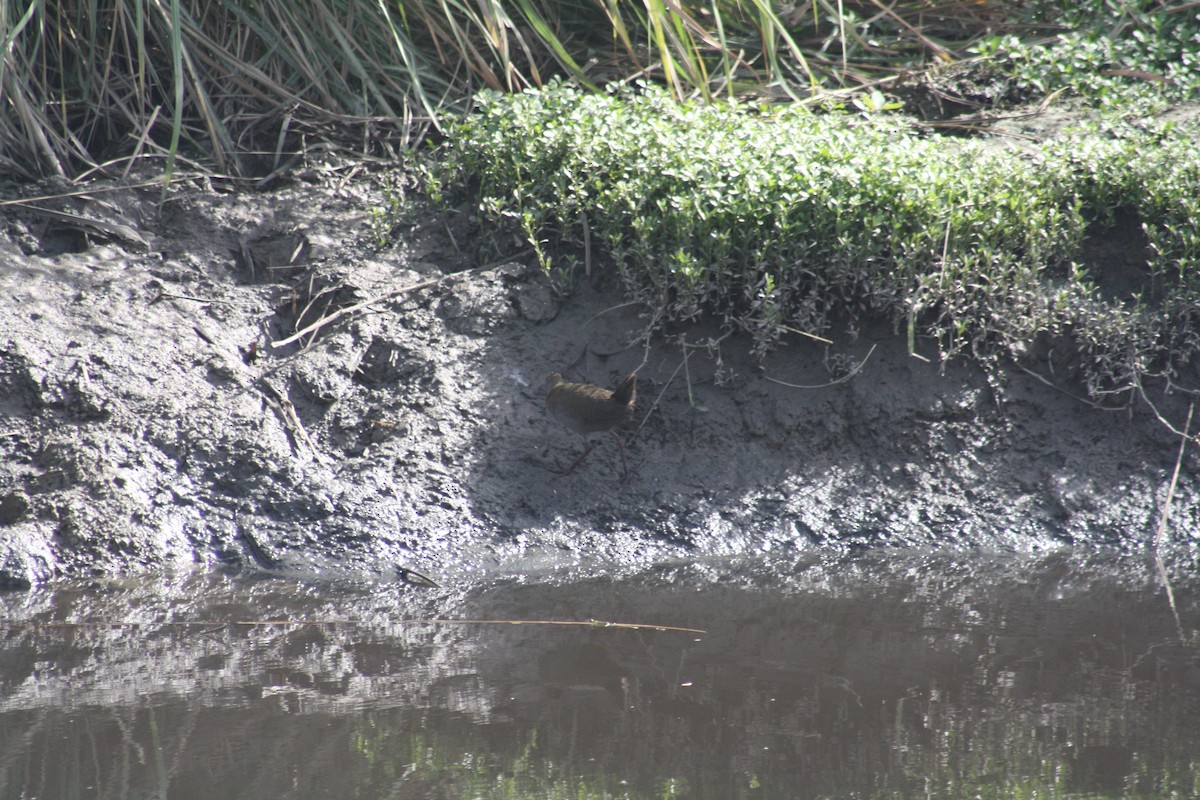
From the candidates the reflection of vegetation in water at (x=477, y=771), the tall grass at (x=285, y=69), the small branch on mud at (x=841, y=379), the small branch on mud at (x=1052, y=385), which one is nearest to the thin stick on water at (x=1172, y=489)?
the small branch on mud at (x=1052, y=385)

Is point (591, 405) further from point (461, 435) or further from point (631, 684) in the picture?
point (631, 684)

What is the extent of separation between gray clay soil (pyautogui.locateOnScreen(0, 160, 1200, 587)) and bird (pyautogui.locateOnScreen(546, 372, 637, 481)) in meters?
0.20

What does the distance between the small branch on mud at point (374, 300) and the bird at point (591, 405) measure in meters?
0.76

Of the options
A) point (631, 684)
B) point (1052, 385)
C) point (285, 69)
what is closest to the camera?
point (631, 684)

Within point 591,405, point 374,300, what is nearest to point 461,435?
point 591,405

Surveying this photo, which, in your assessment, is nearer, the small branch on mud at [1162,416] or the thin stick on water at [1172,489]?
the thin stick on water at [1172,489]

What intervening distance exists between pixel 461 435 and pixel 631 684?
1590 millimetres

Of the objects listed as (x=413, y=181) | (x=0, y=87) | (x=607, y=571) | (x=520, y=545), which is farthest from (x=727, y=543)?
(x=0, y=87)

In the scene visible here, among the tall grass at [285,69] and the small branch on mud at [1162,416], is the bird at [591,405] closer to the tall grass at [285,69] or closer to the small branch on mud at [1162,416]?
the tall grass at [285,69]

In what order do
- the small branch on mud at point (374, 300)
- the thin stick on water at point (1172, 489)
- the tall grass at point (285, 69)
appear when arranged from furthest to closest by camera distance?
the tall grass at point (285, 69) < the small branch on mud at point (374, 300) < the thin stick on water at point (1172, 489)

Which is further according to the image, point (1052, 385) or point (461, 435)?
point (1052, 385)

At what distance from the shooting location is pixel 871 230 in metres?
4.46

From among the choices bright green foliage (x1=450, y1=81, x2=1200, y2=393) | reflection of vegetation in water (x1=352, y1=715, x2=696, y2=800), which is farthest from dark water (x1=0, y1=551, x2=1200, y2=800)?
bright green foliage (x1=450, y1=81, x2=1200, y2=393)

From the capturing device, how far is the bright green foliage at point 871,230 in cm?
449
